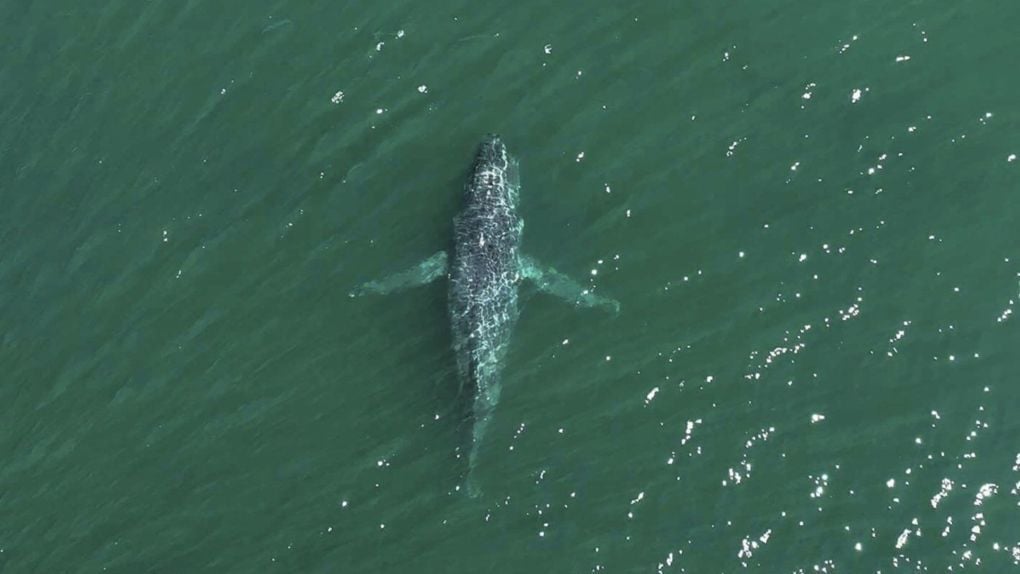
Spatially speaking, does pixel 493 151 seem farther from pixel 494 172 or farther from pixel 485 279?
pixel 485 279

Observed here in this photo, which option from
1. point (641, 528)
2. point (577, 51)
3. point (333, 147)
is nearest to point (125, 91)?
point (333, 147)

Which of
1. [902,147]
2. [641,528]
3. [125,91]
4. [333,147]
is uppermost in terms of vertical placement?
[125,91]

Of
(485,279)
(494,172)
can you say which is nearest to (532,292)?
(485,279)

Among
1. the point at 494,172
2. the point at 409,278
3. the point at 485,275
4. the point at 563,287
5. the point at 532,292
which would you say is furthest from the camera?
the point at 494,172

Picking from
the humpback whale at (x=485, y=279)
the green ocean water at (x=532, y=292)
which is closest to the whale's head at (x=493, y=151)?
the humpback whale at (x=485, y=279)

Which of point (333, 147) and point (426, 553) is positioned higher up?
point (333, 147)

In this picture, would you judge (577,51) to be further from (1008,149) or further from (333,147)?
(1008,149)

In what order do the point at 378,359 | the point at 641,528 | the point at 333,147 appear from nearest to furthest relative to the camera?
the point at 641,528 < the point at 378,359 < the point at 333,147

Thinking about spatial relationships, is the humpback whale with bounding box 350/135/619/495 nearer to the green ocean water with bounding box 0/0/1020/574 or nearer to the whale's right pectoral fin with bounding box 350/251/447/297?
the whale's right pectoral fin with bounding box 350/251/447/297
